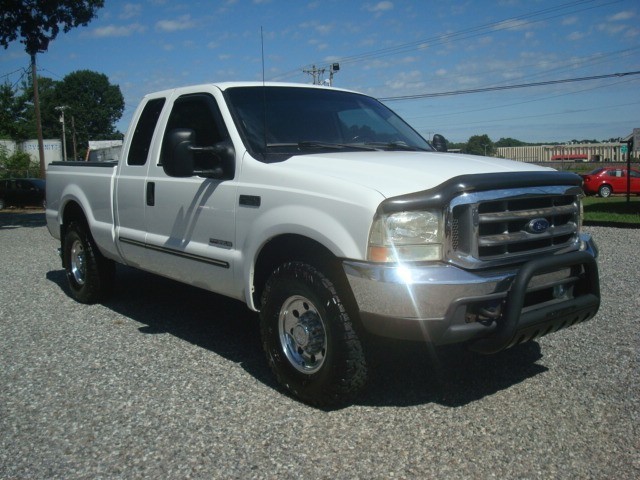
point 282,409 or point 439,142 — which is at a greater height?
point 439,142

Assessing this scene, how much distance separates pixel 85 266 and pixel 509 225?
15.0 ft

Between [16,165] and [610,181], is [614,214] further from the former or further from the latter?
[16,165]

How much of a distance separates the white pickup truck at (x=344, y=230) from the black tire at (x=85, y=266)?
1279mm

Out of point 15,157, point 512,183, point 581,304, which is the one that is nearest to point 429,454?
point 581,304

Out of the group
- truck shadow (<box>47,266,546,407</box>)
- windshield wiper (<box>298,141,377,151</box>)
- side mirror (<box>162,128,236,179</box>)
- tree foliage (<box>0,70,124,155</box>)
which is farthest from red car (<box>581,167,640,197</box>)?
tree foliage (<box>0,70,124,155</box>)

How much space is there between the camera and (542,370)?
14.8ft

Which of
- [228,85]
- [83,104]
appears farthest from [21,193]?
[83,104]

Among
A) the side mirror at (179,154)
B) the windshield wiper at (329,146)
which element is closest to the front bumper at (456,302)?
the windshield wiper at (329,146)

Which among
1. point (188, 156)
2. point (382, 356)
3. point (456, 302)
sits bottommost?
point (382, 356)

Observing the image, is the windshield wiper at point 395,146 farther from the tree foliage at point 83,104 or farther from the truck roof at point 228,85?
the tree foliage at point 83,104

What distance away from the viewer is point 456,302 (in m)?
3.29

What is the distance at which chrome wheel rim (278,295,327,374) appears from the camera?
383 centimetres

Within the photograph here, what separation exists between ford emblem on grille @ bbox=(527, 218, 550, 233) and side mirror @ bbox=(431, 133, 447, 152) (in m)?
1.97

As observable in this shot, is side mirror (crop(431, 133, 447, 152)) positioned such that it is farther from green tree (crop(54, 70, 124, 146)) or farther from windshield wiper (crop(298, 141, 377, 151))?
green tree (crop(54, 70, 124, 146))
